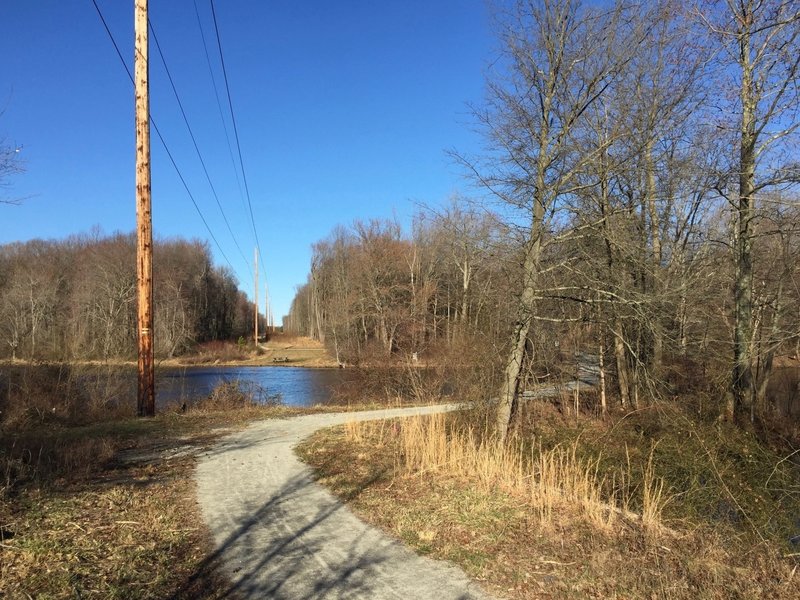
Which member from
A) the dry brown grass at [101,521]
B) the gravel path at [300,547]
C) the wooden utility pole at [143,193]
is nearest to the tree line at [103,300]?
the wooden utility pole at [143,193]

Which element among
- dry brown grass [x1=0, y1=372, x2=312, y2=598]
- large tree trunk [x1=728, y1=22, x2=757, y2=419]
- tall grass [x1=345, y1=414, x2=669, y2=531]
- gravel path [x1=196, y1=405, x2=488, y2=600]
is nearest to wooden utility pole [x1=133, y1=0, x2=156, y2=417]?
dry brown grass [x1=0, y1=372, x2=312, y2=598]

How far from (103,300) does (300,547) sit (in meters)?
36.8

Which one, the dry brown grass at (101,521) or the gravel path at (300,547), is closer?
the dry brown grass at (101,521)

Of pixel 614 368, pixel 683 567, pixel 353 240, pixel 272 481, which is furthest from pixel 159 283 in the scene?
pixel 683 567

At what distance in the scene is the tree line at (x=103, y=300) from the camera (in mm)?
16266

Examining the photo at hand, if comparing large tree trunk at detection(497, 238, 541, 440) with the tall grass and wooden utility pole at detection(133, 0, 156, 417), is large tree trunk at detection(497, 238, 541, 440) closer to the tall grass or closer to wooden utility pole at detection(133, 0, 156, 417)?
the tall grass

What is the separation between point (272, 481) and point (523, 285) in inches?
221

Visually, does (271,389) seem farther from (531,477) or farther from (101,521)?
(101,521)

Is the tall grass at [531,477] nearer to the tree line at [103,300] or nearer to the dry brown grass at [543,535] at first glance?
the dry brown grass at [543,535]

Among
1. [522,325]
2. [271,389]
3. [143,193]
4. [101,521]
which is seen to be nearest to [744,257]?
[522,325]

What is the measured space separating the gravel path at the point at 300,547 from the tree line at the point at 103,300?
1040cm

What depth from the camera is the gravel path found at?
4.17 m

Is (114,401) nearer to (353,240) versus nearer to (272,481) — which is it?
(272,481)

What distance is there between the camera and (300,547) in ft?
16.4
